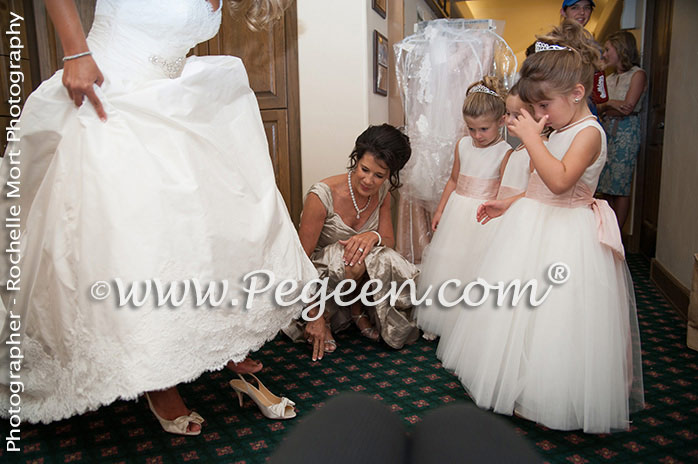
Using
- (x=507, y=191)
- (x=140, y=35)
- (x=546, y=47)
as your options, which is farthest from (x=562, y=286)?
(x=140, y=35)

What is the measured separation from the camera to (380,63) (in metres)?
2.80

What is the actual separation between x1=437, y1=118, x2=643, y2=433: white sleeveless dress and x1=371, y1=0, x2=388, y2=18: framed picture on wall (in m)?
1.51

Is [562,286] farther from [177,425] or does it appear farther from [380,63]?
[380,63]

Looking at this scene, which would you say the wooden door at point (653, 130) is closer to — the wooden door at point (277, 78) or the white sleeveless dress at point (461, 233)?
the white sleeveless dress at point (461, 233)

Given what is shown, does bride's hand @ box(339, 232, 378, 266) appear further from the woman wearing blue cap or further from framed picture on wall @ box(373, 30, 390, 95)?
the woman wearing blue cap

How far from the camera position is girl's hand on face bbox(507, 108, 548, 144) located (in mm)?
1494

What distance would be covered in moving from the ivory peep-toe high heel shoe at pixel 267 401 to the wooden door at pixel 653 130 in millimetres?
3117

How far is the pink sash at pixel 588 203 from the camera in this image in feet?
4.87

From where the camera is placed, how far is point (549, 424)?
144 cm

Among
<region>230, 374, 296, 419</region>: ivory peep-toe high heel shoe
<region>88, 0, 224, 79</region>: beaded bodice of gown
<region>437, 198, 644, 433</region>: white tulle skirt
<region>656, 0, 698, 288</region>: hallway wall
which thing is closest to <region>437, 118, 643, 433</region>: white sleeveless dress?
<region>437, 198, 644, 433</region>: white tulle skirt

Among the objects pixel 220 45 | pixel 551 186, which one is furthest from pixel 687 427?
pixel 220 45

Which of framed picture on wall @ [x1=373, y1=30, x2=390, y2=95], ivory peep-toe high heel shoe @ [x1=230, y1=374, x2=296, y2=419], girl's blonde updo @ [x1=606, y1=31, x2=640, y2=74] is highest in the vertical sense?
girl's blonde updo @ [x1=606, y1=31, x2=640, y2=74]

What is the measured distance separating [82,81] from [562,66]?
1.38 meters

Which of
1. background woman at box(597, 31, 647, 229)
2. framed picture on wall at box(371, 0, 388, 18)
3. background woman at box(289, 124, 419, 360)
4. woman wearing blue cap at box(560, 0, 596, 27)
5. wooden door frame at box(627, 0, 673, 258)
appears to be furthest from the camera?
wooden door frame at box(627, 0, 673, 258)
